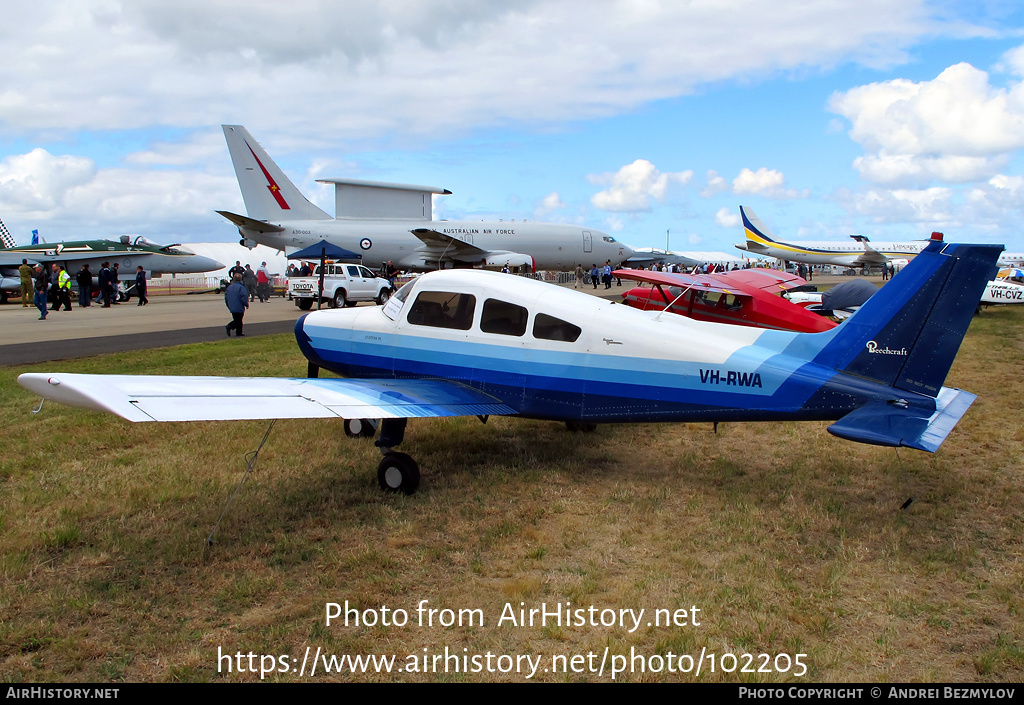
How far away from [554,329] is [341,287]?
73.4 ft

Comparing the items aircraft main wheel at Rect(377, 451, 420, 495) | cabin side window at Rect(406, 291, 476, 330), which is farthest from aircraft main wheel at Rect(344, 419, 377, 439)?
aircraft main wheel at Rect(377, 451, 420, 495)

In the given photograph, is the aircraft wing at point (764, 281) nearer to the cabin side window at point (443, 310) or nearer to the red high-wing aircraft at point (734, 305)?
the red high-wing aircraft at point (734, 305)

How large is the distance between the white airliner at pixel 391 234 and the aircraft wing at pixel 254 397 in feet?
97.2

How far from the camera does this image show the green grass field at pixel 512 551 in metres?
3.76

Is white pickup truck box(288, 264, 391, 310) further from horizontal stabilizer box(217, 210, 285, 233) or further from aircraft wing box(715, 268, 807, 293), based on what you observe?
aircraft wing box(715, 268, 807, 293)

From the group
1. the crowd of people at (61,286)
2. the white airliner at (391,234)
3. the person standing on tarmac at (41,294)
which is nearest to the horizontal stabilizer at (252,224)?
the white airliner at (391,234)

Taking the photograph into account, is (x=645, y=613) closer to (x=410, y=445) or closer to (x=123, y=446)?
(x=410, y=445)

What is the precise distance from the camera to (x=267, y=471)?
6.88 m

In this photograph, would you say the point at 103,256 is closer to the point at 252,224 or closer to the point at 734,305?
the point at 252,224

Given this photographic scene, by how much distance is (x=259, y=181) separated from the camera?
36906 millimetres

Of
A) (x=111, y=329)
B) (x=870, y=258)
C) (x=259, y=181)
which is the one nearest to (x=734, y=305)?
(x=111, y=329)

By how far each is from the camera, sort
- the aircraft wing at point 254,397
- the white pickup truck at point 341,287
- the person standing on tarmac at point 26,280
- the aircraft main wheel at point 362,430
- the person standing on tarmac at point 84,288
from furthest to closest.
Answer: the person standing on tarmac at point 84,288
the person standing on tarmac at point 26,280
the white pickup truck at point 341,287
the aircraft main wheel at point 362,430
the aircraft wing at point 254,397

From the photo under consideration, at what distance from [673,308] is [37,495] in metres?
12.3

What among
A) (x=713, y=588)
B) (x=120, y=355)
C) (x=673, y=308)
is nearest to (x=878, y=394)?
(x=713, y=588)
